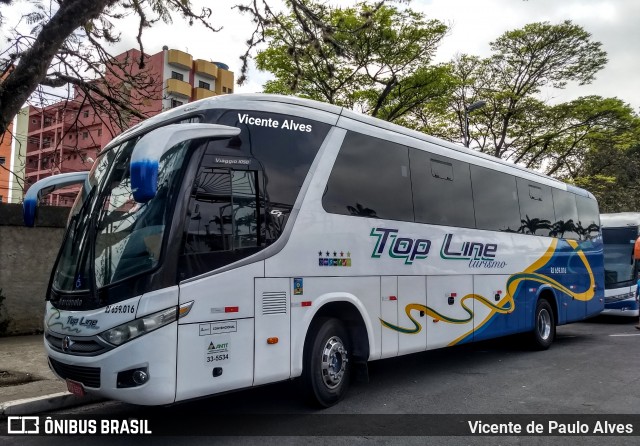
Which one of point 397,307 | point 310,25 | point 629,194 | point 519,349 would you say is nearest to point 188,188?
point 397,307

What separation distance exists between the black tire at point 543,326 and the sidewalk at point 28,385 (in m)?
7.86

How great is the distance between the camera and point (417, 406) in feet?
20.2

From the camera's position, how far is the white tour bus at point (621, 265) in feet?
52.1

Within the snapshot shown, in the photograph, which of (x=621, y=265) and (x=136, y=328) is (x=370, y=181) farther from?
(x=621, y=265)

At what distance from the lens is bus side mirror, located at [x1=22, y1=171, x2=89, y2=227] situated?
5.93m

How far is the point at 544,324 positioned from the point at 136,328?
8676mm

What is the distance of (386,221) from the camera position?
→ 696 centimetres

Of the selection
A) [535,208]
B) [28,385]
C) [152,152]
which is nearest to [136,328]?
[152,152]

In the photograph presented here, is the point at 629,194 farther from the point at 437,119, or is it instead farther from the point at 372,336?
the point at 372,336

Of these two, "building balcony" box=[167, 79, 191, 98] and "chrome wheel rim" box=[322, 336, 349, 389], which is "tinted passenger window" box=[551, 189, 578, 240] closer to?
"chrome wheel rim" box=[322, 336, 349, 389]

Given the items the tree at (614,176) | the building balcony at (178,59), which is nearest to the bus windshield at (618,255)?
the tree at (614,176)

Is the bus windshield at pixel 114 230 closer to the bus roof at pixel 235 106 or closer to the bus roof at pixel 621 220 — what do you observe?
the bus roof at pixel 235 106

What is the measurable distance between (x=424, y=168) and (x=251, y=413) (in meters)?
4.17

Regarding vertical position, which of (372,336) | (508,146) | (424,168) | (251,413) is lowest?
(251,413)
